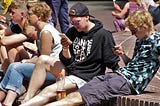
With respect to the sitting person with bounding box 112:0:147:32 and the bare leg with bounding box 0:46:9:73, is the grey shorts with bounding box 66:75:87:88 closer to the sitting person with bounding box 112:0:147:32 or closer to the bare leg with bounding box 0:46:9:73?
the bare leg with bounding box 0:46:9:73

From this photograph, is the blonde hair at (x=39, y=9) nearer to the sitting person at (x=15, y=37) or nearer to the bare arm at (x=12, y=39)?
the sitting person at (x=15, y=37)

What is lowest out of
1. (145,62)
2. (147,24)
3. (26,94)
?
(26,94)

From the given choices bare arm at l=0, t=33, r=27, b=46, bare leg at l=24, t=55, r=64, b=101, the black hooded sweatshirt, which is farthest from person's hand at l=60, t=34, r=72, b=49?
bare arm at l=0, t=33, r=27, b=46

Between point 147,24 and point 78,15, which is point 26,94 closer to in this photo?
point 78,15

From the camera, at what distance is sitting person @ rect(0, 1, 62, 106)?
19.6 ft

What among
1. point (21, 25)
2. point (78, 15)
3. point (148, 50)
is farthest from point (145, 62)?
point (21, 25)

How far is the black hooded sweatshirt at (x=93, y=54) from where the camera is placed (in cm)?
559

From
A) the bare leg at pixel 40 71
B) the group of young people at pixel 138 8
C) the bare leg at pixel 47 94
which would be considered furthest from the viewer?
the group of young people at pixel 138 8

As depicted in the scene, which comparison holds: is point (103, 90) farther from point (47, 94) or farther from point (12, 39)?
point (12, 39)

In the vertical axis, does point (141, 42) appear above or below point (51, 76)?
above

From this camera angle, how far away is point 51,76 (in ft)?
19.7

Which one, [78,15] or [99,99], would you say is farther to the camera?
[78,15]

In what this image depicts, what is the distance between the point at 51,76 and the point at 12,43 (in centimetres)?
105

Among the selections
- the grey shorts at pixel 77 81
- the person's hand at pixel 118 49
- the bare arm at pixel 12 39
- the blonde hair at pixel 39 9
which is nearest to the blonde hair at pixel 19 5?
the bare arm at pixel 12 39
